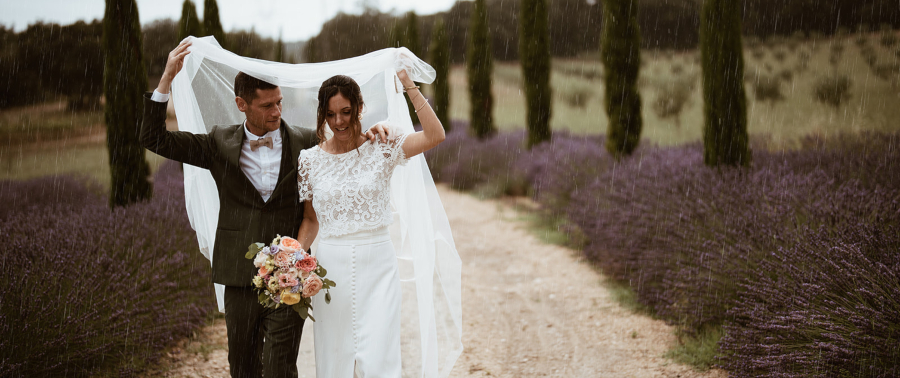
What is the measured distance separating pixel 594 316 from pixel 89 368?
12.9ft

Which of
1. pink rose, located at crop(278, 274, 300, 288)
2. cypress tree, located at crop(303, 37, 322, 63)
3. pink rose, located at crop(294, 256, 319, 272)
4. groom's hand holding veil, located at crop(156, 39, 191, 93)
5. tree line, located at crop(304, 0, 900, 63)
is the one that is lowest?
pink rose, located at crop(278, 274, 300, 288)

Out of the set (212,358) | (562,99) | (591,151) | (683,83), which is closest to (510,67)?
(562,99)

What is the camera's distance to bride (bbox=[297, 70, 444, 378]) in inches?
102

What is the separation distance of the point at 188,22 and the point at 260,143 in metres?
8.83

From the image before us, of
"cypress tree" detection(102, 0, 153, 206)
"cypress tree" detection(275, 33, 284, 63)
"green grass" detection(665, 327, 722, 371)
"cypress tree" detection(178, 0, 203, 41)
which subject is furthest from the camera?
"cypress tree" detection(275, 33, 284, 63)

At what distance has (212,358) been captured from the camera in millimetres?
4387

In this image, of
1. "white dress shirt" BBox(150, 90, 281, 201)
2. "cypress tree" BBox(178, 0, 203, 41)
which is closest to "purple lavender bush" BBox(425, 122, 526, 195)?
"cypress tree" BBox(178, 0, 203, 41)

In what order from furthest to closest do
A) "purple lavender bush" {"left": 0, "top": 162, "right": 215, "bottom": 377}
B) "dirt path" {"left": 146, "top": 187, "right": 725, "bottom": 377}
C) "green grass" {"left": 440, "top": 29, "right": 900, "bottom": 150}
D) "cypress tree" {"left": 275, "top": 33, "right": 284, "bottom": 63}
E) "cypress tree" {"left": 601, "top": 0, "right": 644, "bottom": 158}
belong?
"cypress tree" {"left": 275, "top": 33, "right": 284, "bottom": 63}
"green grass" {"left": 440, "top": 29, "right": 900, "bottom": 150}
"cypress tree" {"left": 601, "top": 0, "right": 644, "bottom": 158}
"dirt path" {"left": 146, "top": 187, "right": 725, "bottom": 377}
"purple lavender bush" {"left": 0, "top": 162, "right": 215, "bottom": 377}

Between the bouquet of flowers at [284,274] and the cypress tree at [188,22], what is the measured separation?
8708 millimetres

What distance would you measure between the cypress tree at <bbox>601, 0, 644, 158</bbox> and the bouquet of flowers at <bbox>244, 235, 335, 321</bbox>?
7603 millimetres

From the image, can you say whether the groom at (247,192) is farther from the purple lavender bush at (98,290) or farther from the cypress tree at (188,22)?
the cypress tree at (188,22)

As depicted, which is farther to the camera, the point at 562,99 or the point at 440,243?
the point at 562,99

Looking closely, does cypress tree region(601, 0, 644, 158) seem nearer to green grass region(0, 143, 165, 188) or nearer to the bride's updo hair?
the bride's updo hair

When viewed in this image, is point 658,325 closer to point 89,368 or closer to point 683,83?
point 89,368
